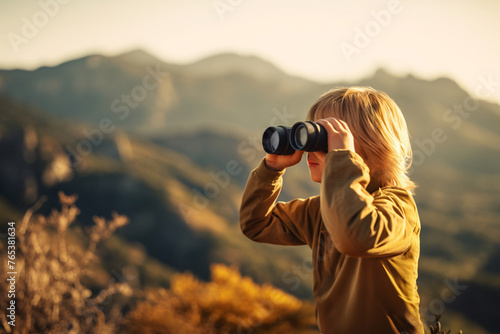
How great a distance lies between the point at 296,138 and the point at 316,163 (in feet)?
0.29

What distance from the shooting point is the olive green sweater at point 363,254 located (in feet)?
Result: 2.41

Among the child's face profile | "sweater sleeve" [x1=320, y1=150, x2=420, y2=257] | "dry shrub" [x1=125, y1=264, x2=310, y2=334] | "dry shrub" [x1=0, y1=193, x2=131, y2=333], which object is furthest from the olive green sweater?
"dry shrub" [x1=125, y1=264, x2=310, y2=334]

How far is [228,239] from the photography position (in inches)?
778

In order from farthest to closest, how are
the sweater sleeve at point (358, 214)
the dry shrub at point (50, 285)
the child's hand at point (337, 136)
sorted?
the dry shrub at point (50, 285) < the child's hand at point (337, 136) < the sweater sleeve at point (358, 214)

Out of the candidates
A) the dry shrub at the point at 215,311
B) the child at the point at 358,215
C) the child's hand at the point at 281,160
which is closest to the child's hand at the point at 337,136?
the child at the point at 358,215

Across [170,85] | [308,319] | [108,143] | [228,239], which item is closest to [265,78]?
[170,85]

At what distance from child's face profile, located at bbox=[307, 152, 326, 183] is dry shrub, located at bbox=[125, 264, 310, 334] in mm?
1991

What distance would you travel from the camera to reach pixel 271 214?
115 centimetres

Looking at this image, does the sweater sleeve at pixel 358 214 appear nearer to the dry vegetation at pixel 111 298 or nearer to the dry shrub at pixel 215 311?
the dry vegetation at pixel 111 298

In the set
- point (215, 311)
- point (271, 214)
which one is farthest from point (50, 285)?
point (271, 214)

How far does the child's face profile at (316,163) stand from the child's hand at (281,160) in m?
0.08

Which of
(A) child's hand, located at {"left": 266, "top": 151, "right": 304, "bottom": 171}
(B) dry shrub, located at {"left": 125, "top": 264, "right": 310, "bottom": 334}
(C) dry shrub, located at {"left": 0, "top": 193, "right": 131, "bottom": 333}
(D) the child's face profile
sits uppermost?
(D) the child's face profile

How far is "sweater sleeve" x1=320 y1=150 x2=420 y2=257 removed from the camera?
72cm

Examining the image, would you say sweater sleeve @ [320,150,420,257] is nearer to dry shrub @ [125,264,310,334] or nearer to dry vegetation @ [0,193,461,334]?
dry vegetation @ [0,193,461,334]
